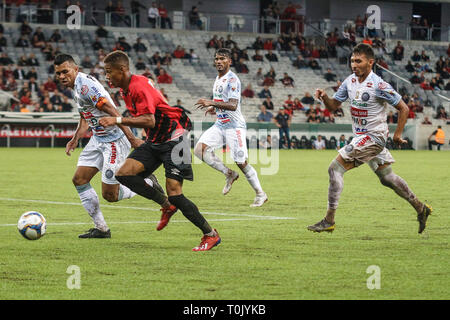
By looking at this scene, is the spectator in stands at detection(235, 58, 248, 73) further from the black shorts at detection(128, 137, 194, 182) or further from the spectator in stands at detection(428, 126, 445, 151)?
the black shorts at detection(128, 137, 194, 182)

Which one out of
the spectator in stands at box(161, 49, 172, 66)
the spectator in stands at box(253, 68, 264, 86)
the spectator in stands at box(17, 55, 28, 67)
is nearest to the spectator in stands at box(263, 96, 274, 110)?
the spectator in stands at box(253, 68, 264, 86)

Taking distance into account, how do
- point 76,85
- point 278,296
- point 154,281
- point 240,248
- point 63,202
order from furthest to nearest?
point 63,202
point 76,85
point 240,248
point 154,281
point 278,296

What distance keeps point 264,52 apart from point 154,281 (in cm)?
4234

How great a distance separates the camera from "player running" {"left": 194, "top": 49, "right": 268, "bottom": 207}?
14.1 metres

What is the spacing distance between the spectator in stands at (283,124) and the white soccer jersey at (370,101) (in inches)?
1117

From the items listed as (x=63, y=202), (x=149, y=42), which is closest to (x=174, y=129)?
(x=63, y=202)

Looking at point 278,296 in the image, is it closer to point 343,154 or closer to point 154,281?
point 154,281

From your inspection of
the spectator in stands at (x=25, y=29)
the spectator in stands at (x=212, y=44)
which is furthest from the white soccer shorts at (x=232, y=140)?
the spectator in stands at (x=212, y=44)

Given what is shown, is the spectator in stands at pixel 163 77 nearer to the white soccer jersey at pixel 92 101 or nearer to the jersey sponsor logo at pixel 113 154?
the white soccer jersey at pixel 92 101

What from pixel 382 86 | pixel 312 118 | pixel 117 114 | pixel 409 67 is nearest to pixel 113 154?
pixel 117 114

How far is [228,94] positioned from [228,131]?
3.03ft

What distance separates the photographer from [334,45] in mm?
50688
